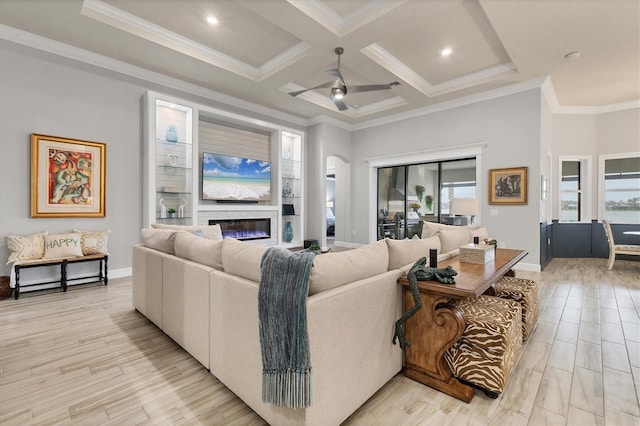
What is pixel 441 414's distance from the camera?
161 cm

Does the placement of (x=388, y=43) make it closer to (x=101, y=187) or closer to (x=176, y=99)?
(x=176, y=99)

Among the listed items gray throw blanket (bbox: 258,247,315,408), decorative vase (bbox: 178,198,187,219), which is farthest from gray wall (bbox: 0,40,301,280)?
gray throw blanket (bbox: 258,247,315,408)

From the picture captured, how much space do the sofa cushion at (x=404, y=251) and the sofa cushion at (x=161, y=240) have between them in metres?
1.85

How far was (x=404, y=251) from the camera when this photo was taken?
2.09 meters

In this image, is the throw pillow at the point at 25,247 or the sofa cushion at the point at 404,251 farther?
the throw pillow at the point at 25,247

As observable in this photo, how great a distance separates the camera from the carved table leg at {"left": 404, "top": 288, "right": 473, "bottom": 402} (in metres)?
1.73

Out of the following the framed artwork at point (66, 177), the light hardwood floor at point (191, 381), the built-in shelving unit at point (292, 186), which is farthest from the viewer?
the built-in shelving unit at point (292, 186)

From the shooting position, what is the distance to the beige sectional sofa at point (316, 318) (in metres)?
1.42

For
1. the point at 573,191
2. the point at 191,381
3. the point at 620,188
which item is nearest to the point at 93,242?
the point at 191,381

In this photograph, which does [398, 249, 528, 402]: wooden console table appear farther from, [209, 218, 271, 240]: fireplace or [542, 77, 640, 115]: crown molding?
[542, 77, 640, 115]: crown molding

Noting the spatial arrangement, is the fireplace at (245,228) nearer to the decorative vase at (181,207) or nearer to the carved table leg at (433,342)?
the decorative vase at (181,207)

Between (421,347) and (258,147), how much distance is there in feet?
18.8

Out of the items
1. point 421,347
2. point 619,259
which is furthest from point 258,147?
point 619,259

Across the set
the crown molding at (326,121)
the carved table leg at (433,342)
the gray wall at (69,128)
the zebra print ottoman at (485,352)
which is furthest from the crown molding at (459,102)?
the carved table leg at (433,342)
